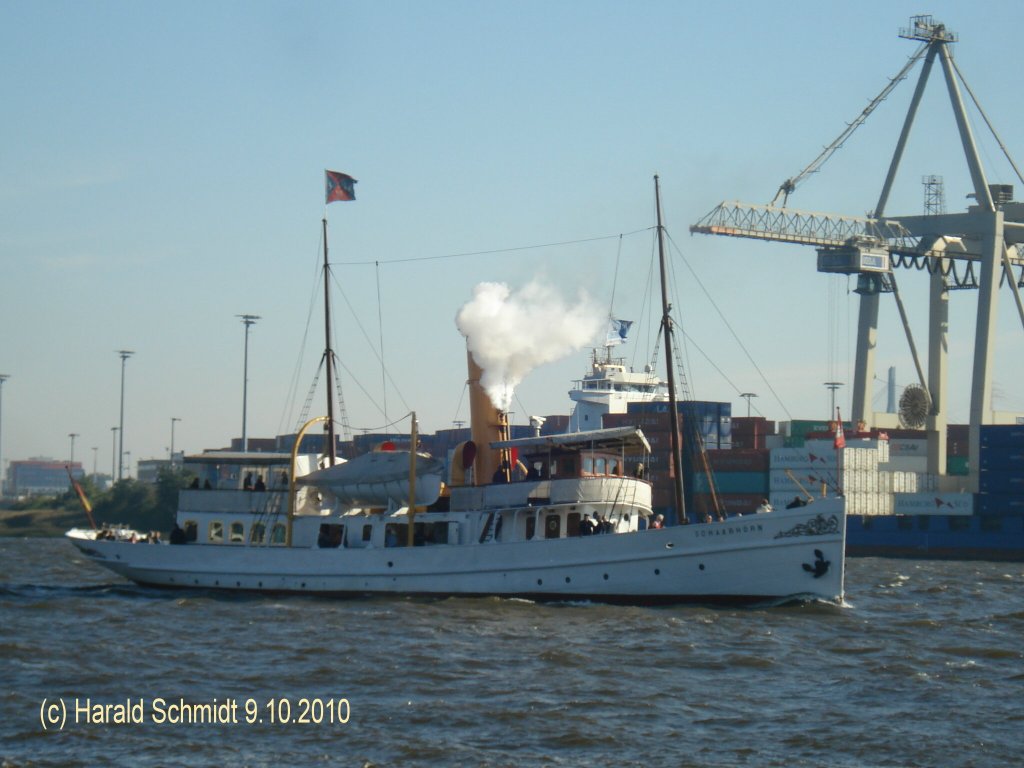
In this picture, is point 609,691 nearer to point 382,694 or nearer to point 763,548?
point 382,694

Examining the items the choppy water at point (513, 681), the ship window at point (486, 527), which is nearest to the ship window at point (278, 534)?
the choppy water at point (513, 681)

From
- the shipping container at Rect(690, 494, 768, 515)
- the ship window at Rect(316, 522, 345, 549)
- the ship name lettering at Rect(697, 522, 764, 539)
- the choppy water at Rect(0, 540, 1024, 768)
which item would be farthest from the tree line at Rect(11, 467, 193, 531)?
the ship name lettering at Rect(697, 522, 764, 539)

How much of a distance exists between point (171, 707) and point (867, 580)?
3405cm

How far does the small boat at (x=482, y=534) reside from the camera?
33844 millimetres

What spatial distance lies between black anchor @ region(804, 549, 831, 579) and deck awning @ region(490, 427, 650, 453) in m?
5.13

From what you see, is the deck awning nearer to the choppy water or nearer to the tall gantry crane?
the choppy water

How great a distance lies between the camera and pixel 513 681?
2400cm

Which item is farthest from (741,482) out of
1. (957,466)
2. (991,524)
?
(957,466)

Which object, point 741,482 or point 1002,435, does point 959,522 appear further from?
point 741,482

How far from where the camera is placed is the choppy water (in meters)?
18.9

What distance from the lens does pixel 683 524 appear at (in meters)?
34.1

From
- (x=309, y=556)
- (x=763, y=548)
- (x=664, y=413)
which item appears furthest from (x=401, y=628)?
(x=664, y=413)

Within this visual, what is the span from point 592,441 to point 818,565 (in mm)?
6549

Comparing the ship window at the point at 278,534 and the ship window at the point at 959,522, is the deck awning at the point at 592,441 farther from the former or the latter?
the ship window at the point at 959,522
